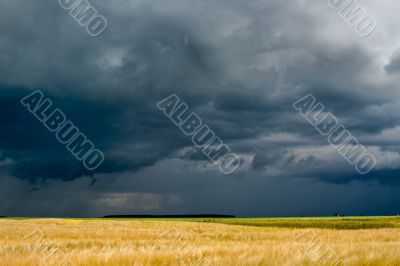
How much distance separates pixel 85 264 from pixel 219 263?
6.13 feet

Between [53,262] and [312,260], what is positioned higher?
[312,260]

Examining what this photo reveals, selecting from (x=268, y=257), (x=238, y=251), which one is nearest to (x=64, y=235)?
(x=238, y=251)

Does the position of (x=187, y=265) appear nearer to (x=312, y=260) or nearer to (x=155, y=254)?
(x=155, y=254)

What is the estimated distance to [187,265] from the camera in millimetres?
7211

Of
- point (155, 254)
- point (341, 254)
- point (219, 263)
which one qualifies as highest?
point (341, 254)

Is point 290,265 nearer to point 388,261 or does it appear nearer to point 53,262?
point 388,261

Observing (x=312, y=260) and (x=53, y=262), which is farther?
(x=312, y=260)

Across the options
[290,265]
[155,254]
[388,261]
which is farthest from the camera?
[388,261]

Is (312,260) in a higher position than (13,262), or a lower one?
higher

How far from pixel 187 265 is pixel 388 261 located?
3.63 metres

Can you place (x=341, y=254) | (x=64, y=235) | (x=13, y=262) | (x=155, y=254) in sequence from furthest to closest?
(x=64, y=235) < (x=341, y=254) < (x=155, y=254) < (x=13, y=262)

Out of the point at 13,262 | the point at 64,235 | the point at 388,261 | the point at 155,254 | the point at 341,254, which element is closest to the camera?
the point at 13,262

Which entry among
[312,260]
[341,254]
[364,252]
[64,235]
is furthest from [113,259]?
[64,235]

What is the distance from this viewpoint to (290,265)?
7.33 m
